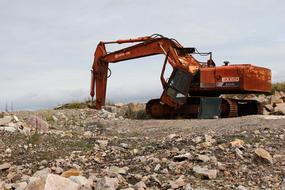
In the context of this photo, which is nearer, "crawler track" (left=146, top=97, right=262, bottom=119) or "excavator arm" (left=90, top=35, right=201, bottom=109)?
"crawler track" (left=146, top=97, right=262, bottom=119)

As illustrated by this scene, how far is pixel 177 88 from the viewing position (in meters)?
14.4

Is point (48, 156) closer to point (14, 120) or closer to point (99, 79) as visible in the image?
point (14, 120)

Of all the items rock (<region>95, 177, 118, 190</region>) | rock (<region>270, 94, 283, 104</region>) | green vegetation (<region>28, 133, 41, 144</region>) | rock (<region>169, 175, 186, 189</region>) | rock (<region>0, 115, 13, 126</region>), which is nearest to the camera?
rock (<region>95, 177, 118, 190</region>)

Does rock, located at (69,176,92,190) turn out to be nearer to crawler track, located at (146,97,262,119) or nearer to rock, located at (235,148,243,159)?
rock, located at (235,148,243,159)

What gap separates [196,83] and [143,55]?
262 cm

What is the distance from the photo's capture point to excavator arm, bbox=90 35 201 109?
14.7 metres

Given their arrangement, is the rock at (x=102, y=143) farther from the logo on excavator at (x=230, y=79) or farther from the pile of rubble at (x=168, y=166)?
the logo on excavator at (x=230, y=79)

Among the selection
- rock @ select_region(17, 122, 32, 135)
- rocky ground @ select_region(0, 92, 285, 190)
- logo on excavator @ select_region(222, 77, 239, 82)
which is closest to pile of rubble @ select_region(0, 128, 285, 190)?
rocky ground @ select_region(0, 92, 285, 190)

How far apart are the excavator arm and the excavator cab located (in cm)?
3

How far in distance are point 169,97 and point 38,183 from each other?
944 centimetres

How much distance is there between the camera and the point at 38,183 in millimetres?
5406

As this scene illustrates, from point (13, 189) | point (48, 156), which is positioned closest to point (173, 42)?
point (48, 156)

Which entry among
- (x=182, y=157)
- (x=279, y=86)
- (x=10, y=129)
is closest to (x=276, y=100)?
(x=279, y=86)

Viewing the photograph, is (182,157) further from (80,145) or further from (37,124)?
(37,124)
